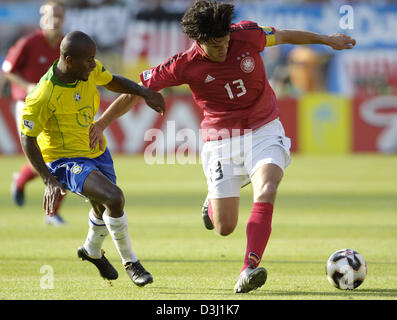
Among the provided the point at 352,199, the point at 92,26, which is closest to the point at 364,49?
the point at 92,26

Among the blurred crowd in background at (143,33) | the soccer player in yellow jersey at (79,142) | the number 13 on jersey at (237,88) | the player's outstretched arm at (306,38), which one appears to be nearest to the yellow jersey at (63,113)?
the soccer player in yellow jersey at (79,142)

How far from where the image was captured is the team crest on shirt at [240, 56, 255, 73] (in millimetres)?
6562

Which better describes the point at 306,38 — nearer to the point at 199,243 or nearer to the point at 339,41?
the point at 339,41

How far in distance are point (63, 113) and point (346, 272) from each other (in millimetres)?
2531

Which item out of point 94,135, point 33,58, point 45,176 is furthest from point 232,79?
point 33,58

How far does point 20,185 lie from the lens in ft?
35.6

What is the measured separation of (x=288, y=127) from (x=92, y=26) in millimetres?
8809

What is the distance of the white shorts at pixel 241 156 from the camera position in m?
6.57

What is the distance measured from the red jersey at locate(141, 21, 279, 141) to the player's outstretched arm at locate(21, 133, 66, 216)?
1.15 meters

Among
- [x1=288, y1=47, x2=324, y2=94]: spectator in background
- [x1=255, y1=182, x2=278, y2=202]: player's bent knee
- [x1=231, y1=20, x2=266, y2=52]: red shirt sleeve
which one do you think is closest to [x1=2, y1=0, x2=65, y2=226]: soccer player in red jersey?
[x1=231, y1=20, x2=266, y2=52]: red shirt sleeve

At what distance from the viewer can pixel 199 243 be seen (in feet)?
28.3

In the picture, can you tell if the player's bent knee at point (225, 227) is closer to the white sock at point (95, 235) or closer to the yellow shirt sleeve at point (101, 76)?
the white sock at point (95, 235)

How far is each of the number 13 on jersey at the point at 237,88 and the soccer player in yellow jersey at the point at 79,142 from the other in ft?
1.89

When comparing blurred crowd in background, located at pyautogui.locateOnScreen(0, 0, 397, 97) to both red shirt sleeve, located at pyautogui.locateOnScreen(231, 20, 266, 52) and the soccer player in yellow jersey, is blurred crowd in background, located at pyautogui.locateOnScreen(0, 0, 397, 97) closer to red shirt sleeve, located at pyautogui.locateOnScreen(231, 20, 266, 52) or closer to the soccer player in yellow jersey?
red shirt sleeve, located at pyautogui.locateOnScreen(231, 20, 266, 52)
